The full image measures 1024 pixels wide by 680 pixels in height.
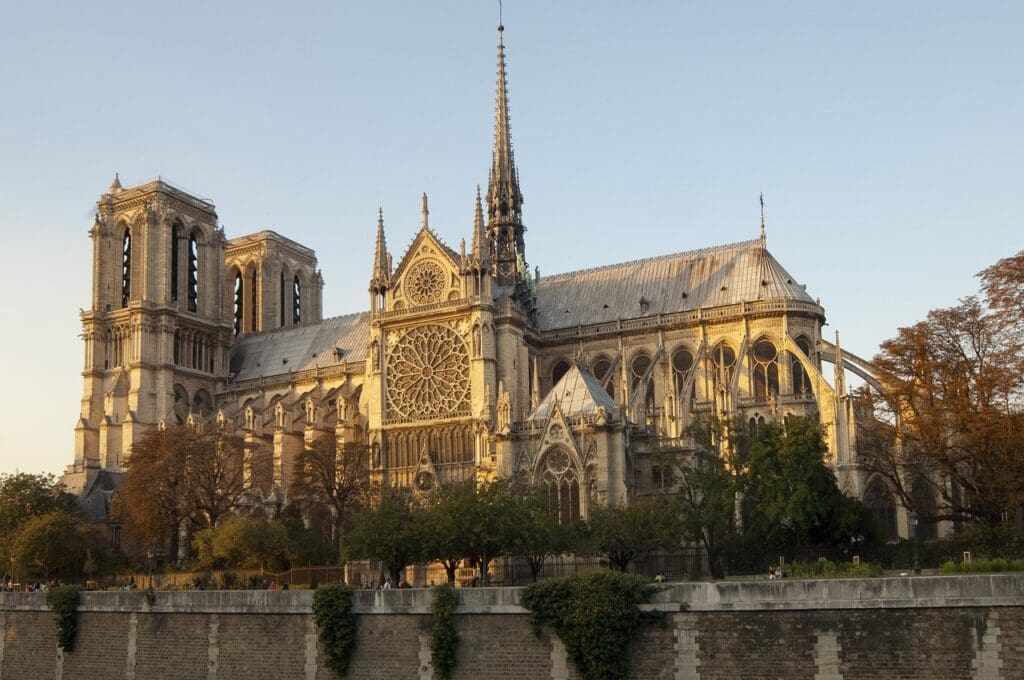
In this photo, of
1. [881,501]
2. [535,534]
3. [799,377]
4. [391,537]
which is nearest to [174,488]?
[391,537]

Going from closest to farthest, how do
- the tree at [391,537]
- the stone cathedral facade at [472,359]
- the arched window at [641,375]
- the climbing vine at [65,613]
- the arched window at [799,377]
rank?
1. the climbing vine at [65,613]
2. the tree at [391,537]
3. the stone cathedral facade at [472,359]
4. the arched window at [799,377]
5. the arched window at [641,375]

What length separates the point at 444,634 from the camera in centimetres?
3478

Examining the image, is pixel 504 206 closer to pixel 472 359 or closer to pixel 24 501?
pixel 472 359

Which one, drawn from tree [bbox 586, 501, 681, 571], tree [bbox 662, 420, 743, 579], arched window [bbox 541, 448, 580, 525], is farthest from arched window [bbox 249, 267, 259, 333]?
tree [bbox 586, 501, 681, 571]

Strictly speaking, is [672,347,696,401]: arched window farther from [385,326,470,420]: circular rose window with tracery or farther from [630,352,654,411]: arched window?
[385,326,470,420]: circular rose window with tracery

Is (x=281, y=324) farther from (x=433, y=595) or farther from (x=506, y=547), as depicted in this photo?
(x=433, y=595)

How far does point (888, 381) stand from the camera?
157 ft

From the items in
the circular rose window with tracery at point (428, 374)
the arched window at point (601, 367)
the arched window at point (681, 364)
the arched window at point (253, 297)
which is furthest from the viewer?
the arched window at point (253, 297)

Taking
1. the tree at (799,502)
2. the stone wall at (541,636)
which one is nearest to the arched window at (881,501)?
the tree at (799,502)

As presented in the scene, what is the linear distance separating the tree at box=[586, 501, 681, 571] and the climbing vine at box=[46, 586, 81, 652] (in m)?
17.4

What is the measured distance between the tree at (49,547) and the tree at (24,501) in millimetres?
1707

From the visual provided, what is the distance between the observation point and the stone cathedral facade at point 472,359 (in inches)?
2178

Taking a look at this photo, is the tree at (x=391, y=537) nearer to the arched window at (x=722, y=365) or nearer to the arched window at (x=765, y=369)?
the arched window at (x=722, y=365)

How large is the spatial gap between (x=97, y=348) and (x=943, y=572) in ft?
207
